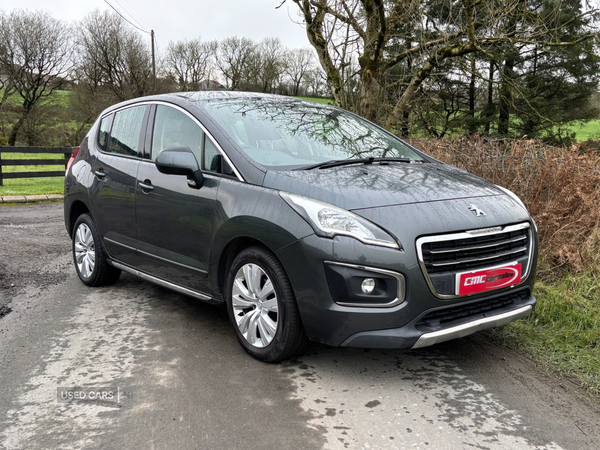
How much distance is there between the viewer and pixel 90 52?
40.8m

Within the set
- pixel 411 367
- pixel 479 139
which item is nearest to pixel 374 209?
pixel 411 367

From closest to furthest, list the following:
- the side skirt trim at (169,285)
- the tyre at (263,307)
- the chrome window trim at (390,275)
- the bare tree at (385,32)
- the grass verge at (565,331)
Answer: the chrome window trim at (390,275)
the tyre at (263,307)
the grass verge at (565,331)
the side skirt trim at (169,285)
the bare tree at (385,32)

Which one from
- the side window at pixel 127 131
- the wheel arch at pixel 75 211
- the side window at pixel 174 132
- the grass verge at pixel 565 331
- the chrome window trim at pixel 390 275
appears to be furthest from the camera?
the wheel arch at pixel 75 211

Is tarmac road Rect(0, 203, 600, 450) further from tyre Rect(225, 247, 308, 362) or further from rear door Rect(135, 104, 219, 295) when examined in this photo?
rear door Rect(135, 104, 219, 295)

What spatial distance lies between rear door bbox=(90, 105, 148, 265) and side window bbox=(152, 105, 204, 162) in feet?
0.76

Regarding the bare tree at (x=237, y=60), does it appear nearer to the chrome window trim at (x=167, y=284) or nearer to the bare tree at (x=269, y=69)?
the bare tree at (x=269, y=69)

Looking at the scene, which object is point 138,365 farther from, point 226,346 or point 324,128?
point 324,128

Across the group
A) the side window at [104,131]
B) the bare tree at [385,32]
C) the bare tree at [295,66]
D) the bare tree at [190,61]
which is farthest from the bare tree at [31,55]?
the side window at [104,131]

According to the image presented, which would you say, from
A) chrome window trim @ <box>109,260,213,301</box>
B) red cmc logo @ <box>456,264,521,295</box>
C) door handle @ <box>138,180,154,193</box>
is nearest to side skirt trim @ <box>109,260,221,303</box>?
chrome window trim @ <box>109,260,213,301</box>

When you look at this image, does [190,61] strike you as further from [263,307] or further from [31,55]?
[263,307]

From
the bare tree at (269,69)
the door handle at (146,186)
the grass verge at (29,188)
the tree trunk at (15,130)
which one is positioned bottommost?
the grass verge at (29,188)

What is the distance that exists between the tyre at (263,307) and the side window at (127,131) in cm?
179

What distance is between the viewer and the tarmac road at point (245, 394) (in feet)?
8.70

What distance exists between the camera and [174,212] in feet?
13.4
